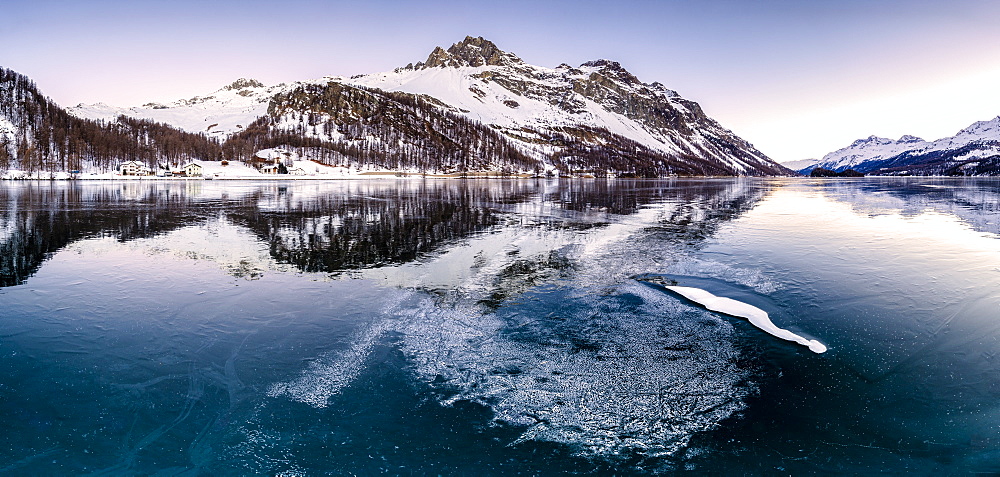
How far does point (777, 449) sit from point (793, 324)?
4933 millimetres

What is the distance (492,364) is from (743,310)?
19.7ft

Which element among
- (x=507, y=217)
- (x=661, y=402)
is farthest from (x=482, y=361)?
(x=507, y=217)

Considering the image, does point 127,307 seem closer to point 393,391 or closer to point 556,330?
point 393,391

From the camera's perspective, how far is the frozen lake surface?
5.53m

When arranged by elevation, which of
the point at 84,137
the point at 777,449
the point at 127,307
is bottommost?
the point at 777,449

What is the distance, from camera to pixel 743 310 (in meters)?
10.5

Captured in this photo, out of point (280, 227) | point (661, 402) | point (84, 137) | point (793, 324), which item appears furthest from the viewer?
point (84, 137)

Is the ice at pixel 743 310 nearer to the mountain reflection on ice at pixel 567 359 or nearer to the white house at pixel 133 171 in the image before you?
the mountain reflection on ice at pixel 567 359

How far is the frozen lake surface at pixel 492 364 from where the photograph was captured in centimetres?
553

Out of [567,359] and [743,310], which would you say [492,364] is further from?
[743,310]

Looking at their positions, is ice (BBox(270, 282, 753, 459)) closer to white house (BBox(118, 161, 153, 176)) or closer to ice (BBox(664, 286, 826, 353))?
ice (BBox(664, 286, 826, 353))

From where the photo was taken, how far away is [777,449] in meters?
5.57

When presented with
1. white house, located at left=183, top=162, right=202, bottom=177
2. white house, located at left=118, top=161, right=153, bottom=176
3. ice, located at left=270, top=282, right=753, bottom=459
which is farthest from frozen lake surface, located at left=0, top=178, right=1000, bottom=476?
white house, located at left=118, top=161, right=153, bottom=176

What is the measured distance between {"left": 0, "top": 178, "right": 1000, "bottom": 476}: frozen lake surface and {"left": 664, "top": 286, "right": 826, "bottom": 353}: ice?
0.39 ft
